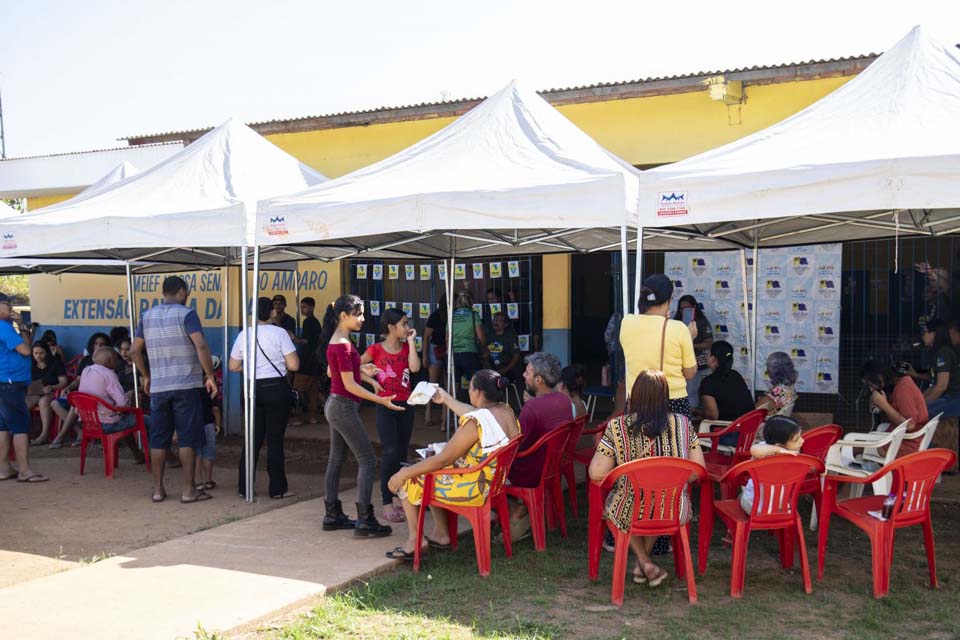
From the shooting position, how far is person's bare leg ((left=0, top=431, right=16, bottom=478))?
7902mm

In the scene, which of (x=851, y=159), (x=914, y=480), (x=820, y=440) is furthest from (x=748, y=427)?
(x=851, y=159)

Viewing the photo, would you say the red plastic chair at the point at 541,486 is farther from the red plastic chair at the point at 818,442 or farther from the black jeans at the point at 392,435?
the red plastic chair at the point at 818,442

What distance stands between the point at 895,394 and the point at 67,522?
235 inches

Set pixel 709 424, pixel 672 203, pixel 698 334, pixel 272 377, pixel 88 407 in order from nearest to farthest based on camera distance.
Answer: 1. pixel 672 203
2. pixel 709 424
3. pixel 272 377
4. pixel 88 407
5. pixel 698 334

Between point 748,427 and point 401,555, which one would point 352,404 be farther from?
point 748,427

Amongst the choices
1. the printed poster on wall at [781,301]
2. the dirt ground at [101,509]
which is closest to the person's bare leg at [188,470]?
the dirt ground at [101,509]

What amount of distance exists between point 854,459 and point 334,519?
349 cm

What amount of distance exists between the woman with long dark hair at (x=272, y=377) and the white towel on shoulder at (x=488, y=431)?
89.0 inches

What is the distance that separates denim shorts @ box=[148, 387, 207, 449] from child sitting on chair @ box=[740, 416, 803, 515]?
423 centimetres

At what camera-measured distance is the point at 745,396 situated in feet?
21.7

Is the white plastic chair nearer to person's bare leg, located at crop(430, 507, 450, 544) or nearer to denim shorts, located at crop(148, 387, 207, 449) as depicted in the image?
person's bare leg, located at crop(430, 507, 450, 544)

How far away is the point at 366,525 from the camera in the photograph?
5762mm

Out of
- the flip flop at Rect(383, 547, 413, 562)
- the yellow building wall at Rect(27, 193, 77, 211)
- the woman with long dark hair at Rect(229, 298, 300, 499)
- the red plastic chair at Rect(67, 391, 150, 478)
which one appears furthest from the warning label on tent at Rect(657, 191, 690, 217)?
the yellow building wall at Rect(27, 193, 77, 211)

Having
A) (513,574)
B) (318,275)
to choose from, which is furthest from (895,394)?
(318,275)
